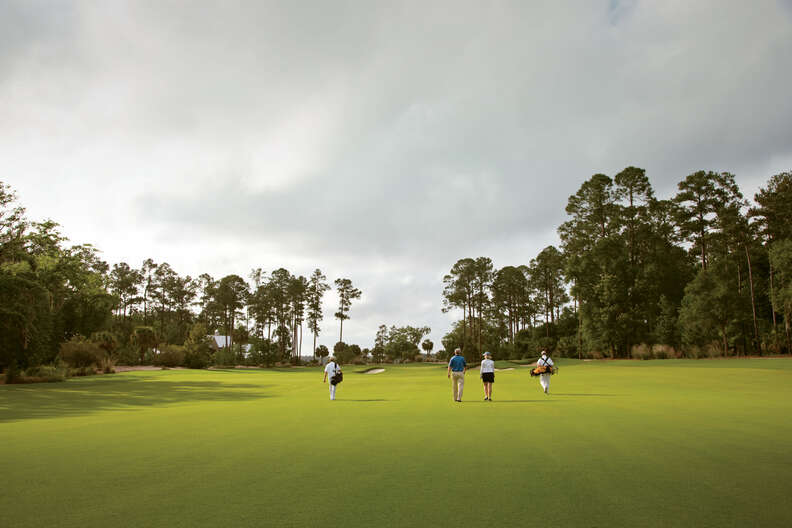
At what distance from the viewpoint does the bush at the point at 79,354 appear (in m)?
39.9

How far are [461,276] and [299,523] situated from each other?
266 feet

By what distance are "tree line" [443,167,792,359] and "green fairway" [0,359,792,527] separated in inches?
1486

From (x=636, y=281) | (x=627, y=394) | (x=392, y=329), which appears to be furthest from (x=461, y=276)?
(x=627, y=394)

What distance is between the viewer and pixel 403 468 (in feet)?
23.5

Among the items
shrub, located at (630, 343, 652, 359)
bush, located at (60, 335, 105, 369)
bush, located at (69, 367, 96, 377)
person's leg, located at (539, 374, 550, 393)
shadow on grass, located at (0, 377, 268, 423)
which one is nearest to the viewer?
shadow on grass, located at (0, 377, 268, 423)

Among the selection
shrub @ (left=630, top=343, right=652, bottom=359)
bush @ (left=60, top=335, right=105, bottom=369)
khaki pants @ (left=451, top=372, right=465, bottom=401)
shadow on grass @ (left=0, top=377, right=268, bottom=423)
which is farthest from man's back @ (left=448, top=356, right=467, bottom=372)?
shrub @ (left=630, top=343, right=652, bottom=359)

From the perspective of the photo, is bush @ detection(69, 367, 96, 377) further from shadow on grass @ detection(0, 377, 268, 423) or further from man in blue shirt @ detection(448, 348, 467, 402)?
man in blue shirt @ detection(448, 348, 467, 402)

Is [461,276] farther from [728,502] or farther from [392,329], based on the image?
[728,502]

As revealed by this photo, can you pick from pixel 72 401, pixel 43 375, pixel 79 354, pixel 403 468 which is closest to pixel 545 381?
pixel 403 468

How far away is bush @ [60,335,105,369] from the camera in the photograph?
39875 millimetres

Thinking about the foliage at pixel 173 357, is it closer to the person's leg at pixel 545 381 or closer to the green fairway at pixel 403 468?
the green fairway at pixel 403 468

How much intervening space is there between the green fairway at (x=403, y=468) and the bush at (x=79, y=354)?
29.9 m

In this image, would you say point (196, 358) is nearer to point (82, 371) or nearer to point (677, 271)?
point (82, 371)

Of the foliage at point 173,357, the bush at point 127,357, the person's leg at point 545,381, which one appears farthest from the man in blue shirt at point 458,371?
the bush at point 127,357
